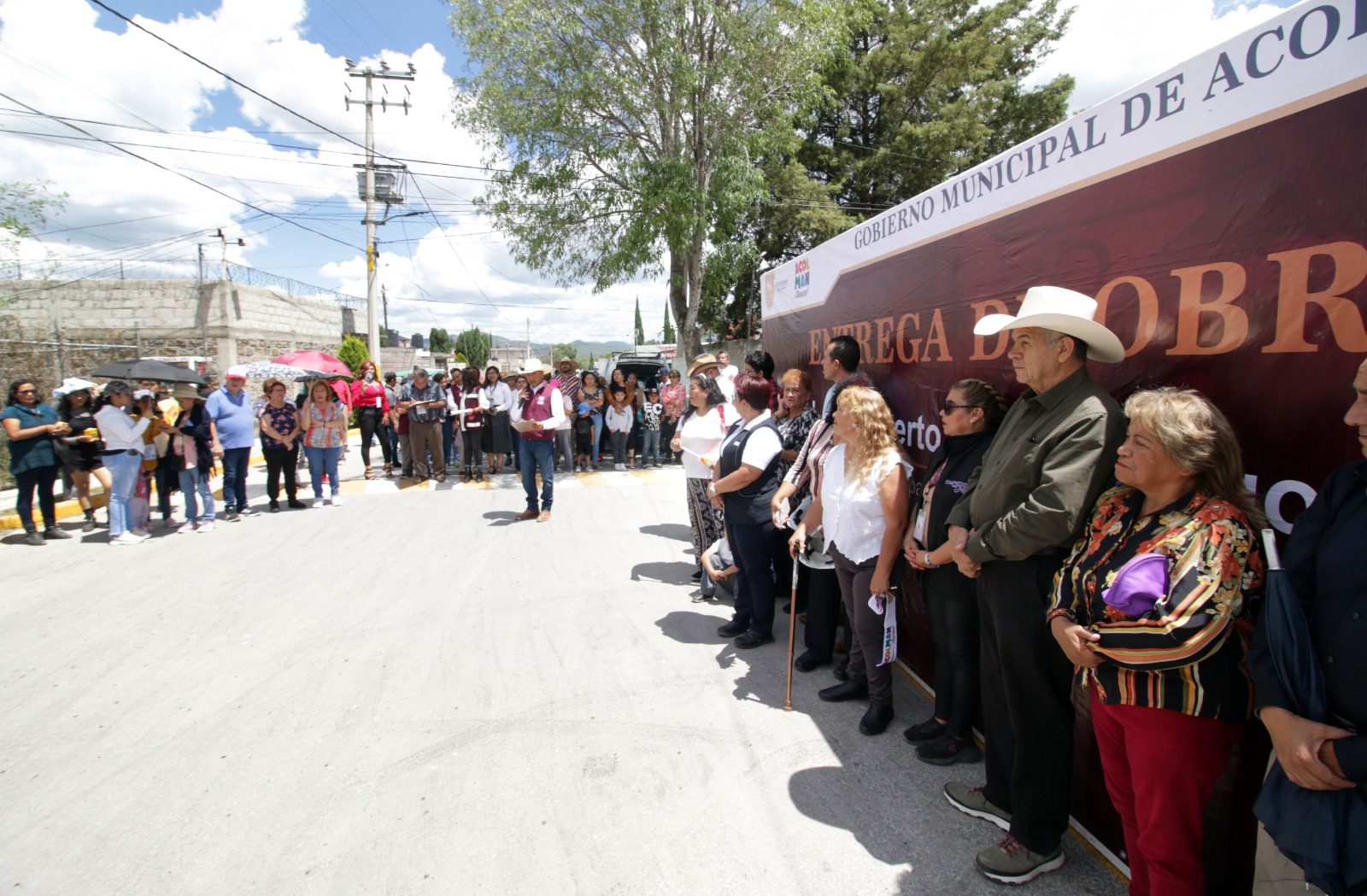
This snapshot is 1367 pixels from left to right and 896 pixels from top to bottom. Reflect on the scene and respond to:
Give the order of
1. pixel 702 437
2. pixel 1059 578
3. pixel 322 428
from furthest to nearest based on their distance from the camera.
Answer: pixel 322 428 < pixel 702 437 < pixel 1059 578

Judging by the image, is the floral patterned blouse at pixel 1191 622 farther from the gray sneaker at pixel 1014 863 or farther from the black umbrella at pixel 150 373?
the black umbrella at pixel 150 373

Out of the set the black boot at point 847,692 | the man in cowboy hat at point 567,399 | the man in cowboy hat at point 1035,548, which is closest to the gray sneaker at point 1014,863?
the man in cowboy hat at point 1035,548

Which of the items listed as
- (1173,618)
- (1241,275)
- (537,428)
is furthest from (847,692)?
(537,428)

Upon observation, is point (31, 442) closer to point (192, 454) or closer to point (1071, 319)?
point (192, 454)

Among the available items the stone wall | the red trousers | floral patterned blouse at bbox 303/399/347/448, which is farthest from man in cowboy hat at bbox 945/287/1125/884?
the stone wall

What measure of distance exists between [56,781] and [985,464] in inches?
166

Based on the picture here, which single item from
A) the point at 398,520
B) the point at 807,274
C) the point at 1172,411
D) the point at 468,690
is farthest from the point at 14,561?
the point at 1172,411

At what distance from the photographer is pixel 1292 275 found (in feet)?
6.07

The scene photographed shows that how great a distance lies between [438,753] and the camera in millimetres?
3098

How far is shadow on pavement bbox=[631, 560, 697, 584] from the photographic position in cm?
562

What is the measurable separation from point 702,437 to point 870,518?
1923 mm

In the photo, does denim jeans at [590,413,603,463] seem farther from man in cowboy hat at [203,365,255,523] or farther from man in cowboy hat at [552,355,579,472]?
man in cowboy hat at [203,365,255,523]

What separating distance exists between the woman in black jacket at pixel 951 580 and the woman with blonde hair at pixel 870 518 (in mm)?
124

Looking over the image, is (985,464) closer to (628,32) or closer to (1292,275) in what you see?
(1292,275)
